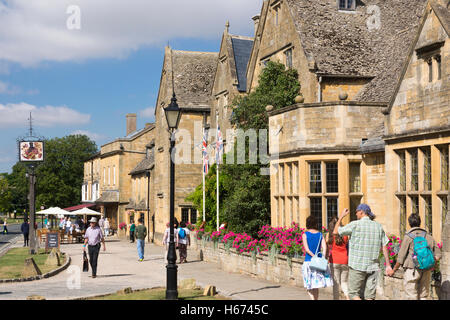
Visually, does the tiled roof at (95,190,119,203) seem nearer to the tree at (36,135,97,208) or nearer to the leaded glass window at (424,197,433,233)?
the tree at (36,135,97,208)

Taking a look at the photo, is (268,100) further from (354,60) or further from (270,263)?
(270,263)

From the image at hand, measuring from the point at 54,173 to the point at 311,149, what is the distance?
9036 cm

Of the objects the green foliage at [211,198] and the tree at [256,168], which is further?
the green foliage at [211,198]

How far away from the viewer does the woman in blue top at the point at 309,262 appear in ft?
35.9

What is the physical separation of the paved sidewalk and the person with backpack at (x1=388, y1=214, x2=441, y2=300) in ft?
13.3

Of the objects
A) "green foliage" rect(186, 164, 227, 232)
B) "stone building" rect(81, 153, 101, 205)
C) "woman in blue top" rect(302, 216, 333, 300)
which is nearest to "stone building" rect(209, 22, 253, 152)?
"green foliage" rect(186, 164, 227, 232)

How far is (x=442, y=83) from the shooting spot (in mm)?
13633

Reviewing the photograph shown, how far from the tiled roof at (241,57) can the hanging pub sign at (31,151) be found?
42.1 ft

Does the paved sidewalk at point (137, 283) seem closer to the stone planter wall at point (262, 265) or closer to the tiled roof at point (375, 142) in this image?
the stone planter wall at point (262, 265)

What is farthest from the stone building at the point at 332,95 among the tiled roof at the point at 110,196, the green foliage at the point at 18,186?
the green foliage at the point at 18,186

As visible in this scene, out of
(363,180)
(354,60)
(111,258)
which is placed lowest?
(111,258)

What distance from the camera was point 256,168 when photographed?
24672 millimetres

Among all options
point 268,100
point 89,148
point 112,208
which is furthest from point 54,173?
point 268,100

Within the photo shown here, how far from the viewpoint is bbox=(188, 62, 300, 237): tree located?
946 inches
